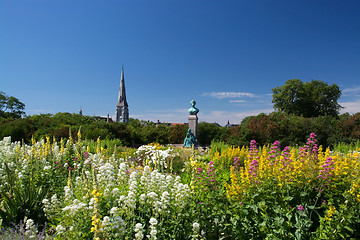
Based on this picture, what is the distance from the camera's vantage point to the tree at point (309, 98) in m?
33.9

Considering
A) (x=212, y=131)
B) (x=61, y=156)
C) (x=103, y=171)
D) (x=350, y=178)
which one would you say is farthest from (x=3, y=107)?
(x=350, y=178)

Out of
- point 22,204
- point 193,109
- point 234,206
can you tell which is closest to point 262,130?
point 193,109

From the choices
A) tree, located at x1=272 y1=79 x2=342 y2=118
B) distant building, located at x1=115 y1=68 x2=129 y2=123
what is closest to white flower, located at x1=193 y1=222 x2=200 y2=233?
tree, located at x1=272 y1=79 x2=342 y2=118

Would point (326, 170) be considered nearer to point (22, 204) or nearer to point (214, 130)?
point (22, 204)

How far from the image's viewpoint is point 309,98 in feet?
114

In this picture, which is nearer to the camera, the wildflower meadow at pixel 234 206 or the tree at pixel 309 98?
the wildflower meadow at pixel 234 206

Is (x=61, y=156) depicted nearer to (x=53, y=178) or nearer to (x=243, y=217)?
(x=53, y=178)

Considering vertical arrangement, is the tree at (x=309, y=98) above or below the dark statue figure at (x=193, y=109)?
above

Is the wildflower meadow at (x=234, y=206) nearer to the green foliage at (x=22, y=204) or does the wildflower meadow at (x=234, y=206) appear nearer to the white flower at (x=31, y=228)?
the white flower at (x=31, y=228)

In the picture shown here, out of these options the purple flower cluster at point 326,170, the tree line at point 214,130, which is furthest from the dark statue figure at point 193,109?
the purple flower cluster at point 326,170

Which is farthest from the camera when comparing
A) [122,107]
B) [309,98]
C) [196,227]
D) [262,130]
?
[122,107]

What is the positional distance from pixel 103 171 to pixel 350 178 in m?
3.82

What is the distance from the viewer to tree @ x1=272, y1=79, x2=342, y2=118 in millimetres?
33938

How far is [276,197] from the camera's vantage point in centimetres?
317
